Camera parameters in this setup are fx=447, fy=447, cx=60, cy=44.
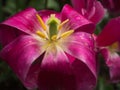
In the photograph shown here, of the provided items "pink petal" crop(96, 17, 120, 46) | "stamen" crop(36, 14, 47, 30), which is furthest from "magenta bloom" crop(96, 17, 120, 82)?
"stamen" crop(36, 14, 47, 30)

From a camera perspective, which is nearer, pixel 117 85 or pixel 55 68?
pixel 55 68

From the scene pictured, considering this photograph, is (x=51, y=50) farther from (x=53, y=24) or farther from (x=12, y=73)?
(x=12, y=73)

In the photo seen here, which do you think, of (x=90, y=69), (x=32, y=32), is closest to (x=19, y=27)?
(x=32, y=32)

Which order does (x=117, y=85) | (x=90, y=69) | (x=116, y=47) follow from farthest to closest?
1. (x=117, y=85)
2. (x=116, y=47)
3. (x=90, y=69)

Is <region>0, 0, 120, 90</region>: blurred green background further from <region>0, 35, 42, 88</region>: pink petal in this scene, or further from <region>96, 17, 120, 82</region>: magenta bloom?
<region>0, 35, 42, 88</region>: pink petal

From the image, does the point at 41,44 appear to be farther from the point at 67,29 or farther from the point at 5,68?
the point at 5,68

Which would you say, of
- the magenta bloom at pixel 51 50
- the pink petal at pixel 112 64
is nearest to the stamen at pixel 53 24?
the magenta bloom at pixel 51 50

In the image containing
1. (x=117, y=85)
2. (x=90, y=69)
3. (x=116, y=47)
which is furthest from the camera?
(x=117, y=85)
